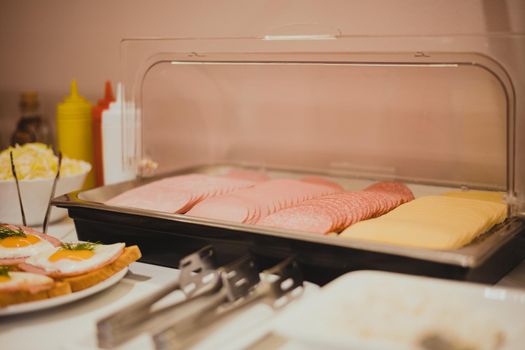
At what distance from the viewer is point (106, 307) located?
1192 mm

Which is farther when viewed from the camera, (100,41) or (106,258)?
(100,41)

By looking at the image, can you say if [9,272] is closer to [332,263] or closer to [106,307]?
[106,307]

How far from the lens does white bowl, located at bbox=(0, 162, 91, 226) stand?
1706mm

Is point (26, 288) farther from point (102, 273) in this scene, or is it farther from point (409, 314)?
point (409, 314)

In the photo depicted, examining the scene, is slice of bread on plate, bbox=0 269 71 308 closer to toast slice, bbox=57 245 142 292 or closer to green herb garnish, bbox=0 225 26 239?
toast slice, bbox=57 245 142 292

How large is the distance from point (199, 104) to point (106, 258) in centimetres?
99

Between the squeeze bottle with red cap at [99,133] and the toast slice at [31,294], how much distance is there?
3.34 feet

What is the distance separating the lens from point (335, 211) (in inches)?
53.4

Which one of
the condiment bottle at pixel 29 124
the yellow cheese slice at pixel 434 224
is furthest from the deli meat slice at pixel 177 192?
the condiment bottle at pixel 29 124

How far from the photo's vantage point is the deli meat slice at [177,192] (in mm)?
1526

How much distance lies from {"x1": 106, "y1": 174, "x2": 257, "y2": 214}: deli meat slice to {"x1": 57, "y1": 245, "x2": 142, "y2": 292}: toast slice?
0.72ft

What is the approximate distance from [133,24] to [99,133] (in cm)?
43

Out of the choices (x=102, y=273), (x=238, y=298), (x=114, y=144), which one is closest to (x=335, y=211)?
(x=238, y=298)

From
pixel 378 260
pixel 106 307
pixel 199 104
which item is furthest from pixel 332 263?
pixel 199 104
